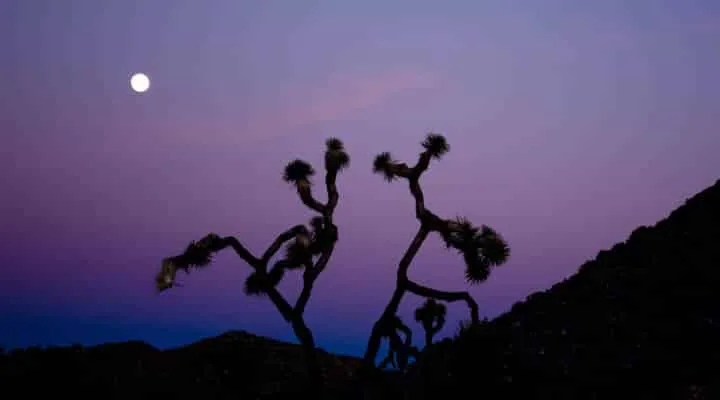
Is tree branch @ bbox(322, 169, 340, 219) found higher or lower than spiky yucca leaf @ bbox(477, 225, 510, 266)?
higher

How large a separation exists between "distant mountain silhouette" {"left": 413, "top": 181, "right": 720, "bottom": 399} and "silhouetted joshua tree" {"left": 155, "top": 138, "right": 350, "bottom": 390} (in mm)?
3598

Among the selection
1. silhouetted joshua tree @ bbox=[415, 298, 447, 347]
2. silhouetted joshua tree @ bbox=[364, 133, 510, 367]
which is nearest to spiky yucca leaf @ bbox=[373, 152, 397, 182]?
silhouetted joshua tree @ bbox=[364, 133, 510, 367]

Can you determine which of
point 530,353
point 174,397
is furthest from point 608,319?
point 174,397

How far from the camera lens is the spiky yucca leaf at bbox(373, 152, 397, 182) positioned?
72.2ft

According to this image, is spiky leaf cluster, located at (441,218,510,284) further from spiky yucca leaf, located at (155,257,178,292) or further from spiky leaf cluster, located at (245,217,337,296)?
spiky yucca leaf, located at (155,257,178,292)

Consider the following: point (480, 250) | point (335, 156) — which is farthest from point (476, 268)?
point (335, 156)

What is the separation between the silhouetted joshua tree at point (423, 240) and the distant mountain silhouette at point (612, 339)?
5.17 feet

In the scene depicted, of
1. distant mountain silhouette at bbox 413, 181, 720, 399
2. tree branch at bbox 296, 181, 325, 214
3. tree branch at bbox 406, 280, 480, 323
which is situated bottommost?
distant mountain silhouette at bbox 413, 181, 720, 399

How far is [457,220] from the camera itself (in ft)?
69.6

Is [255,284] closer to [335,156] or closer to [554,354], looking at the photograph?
[335,156]

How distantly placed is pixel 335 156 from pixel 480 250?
4.78 metres

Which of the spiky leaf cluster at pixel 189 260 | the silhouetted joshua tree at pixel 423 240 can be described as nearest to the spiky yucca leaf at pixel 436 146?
the silhouetted joshua tree at pixel 423 240

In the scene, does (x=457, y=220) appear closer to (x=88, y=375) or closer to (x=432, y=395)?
(x=432, y=395)

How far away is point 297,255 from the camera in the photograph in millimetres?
20672
